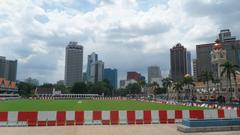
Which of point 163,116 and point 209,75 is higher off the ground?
point 209,75

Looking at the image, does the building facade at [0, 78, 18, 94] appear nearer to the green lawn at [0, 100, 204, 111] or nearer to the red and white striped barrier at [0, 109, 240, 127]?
the green lawn at [0, 100, 204, 111]

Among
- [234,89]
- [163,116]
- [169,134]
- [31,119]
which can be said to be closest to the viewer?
[169,134]

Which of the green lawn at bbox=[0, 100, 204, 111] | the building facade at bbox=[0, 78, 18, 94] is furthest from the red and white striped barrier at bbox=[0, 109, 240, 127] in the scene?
the building facade at bbox=[0, 78, 18, 94]

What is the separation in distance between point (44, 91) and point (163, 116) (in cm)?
18000

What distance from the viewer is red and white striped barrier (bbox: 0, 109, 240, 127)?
75.9ft

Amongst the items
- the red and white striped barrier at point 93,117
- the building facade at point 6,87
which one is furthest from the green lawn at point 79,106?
the building facade at point 6,87

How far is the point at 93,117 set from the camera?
2381 centimetres

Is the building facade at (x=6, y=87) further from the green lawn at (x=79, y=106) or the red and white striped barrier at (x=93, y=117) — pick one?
the red and white striped barrier at (x=93, y=117)

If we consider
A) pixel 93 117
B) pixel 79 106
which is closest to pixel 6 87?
pixel 79 106

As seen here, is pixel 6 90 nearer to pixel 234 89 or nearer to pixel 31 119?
pixel 234 89

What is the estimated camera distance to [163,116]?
24.6 m

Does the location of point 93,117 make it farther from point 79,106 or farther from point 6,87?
point 6,87

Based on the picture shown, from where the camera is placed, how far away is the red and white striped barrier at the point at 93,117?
911 inches

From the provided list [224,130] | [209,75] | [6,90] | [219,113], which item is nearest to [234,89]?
[209,75]
